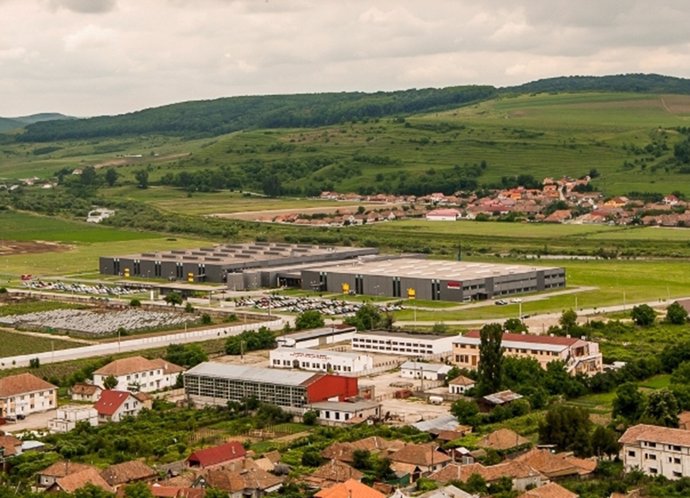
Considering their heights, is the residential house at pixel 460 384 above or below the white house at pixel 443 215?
above

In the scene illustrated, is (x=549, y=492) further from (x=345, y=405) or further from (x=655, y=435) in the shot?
(x=345, y=405)

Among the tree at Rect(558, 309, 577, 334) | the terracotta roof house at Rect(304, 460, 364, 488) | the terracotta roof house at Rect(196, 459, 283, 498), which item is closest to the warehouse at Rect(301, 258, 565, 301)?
the tree at Rect(558, 309, 577, 334)

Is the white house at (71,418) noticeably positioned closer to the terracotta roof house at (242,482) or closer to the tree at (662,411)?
the terracotta roof house at (242,482)

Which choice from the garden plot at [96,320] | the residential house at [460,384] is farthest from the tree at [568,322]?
the garden plot at [96,320]

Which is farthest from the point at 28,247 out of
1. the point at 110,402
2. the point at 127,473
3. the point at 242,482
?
the point at 242,482

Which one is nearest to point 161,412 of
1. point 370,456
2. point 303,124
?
point 370,456

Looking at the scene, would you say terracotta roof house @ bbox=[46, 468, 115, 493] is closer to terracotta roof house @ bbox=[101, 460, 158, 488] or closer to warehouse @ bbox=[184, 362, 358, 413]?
terracotta roof house @ bbox=[101, 460, 158, 488]

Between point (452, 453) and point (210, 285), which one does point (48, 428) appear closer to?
point (452, 453)
